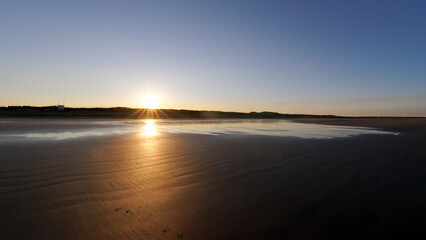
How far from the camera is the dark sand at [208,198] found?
8.27 feet

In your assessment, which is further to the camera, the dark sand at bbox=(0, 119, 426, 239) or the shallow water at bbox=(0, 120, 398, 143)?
the shallow water at bbox=(0, 120, 398, 143)

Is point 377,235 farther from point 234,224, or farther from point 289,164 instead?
point 289,164

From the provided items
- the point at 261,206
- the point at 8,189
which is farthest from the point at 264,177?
the point at 8,189

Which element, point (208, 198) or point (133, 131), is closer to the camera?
point (208, 198)

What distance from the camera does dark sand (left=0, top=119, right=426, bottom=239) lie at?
252 centimetres

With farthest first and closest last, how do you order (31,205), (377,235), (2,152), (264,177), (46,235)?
(2,152) → (264,177) → (31,205) → (377,235) → (46,235)

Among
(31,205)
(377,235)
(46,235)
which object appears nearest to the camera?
(46,235)

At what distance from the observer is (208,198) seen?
11.2 feet

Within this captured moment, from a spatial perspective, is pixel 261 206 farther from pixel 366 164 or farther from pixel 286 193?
pixel 366 164

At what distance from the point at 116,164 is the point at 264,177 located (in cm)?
389

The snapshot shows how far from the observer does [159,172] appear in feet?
15.8

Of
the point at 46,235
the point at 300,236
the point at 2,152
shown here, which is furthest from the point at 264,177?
the point at 2,152

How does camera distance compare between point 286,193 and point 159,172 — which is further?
point 159,172

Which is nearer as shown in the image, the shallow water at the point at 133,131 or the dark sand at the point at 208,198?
the dark sand at the point at 208,198
